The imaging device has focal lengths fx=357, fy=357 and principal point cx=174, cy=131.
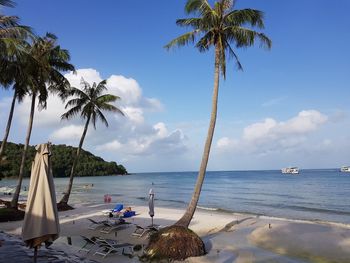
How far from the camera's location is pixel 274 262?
10914mm

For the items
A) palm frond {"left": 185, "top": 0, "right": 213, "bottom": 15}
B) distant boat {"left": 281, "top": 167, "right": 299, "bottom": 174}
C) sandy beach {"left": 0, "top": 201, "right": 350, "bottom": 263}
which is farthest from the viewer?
distant boat {"left": 281, "top": 167, "right": 299, "bottom": 174}

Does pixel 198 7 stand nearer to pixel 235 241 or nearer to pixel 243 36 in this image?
pixel 243 36

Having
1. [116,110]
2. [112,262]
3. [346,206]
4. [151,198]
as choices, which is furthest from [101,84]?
[346,206]

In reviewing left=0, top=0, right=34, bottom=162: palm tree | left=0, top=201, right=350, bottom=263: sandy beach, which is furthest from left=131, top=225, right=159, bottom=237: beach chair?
left=0, top=0, right=34, bottom=162: palm tree

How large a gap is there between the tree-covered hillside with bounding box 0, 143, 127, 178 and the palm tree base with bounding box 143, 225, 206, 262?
73676 millimetres

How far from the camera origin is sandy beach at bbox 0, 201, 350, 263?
1130 centimetres

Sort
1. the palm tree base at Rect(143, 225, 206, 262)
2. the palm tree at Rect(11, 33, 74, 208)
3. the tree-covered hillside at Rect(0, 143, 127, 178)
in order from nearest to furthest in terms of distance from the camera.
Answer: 1. the palm tree base at Rect(143, 225, 206, 262)
2. the palm tree at Rect(11, 33, 74, 208)
3. the tree-covered hillside at Rect(0, 143, 127, 178)

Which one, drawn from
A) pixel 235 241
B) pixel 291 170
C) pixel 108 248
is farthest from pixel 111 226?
pixel 291 170

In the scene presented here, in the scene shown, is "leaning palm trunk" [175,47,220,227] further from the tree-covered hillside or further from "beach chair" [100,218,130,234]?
the tree-covered hillside

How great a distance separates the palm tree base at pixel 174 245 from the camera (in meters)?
10.9

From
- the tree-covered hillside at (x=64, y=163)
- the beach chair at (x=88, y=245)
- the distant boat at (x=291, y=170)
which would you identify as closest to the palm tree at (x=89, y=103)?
the beach chair at (x=88, y=245)

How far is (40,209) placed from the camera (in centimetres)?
709

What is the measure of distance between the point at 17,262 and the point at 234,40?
10921 mm

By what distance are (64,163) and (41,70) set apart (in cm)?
12311
